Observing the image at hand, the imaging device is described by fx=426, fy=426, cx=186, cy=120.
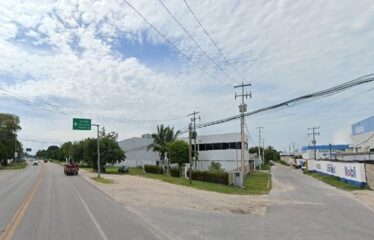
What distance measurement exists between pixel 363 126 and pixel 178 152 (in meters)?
42.9

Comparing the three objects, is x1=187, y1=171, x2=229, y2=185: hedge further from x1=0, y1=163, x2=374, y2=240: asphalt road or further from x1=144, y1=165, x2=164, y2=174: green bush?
x1=0, y1=163, x2=374, y2=240: asphalt road

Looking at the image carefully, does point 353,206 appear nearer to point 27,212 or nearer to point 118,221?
point 118,221

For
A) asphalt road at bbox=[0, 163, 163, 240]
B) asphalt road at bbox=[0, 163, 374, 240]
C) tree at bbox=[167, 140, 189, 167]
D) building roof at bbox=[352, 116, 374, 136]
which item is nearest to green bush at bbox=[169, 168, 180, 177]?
tree at bbox=[167, 140, 189, 167]

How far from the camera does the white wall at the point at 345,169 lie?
36.1m

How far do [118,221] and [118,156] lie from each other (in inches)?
2118

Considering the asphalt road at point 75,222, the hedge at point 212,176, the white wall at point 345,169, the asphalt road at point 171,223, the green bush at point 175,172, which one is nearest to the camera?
the asphalt road at point 75,222

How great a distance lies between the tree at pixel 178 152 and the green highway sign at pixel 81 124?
62.7ft

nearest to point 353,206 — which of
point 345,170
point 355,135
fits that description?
point 345,170

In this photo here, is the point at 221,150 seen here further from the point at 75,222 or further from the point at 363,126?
the point at 75,222

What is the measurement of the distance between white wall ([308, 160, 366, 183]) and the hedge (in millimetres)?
11485

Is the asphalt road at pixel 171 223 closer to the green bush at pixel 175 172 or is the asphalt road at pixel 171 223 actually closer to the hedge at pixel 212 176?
the hedge at pixel 212 176

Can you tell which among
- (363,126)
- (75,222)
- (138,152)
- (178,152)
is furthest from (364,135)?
(75,222)

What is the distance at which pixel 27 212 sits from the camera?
1675cm

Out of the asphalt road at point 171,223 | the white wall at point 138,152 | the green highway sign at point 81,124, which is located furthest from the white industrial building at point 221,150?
the asphalt road at point 171,223
